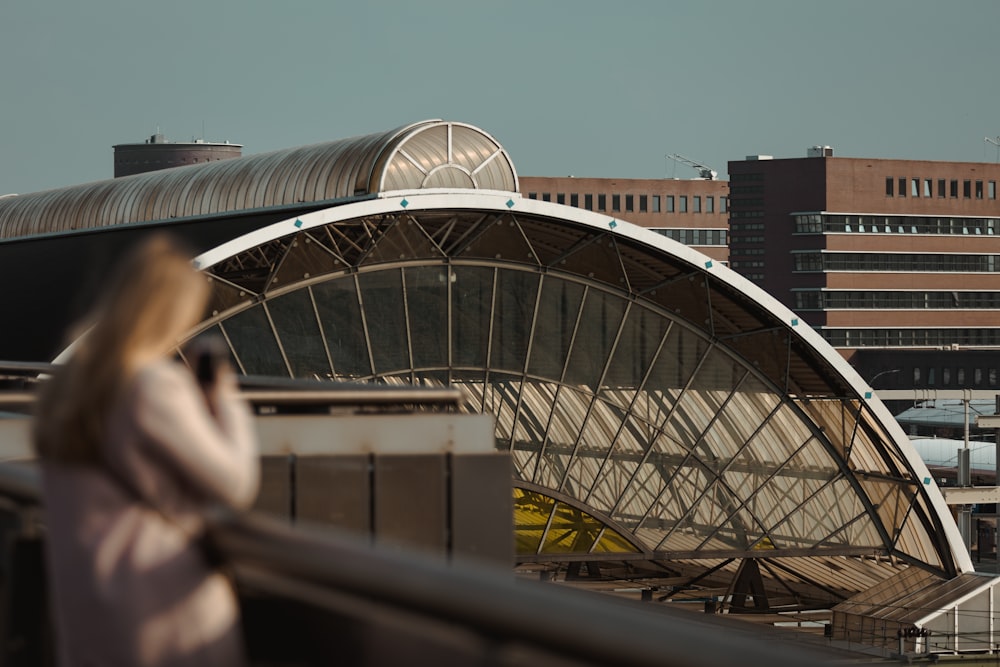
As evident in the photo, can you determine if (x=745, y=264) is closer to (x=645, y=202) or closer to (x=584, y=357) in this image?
(x=645, y=202)

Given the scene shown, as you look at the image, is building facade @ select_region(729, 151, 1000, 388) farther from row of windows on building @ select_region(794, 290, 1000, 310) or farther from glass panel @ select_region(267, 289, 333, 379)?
glass panel @ select_region(267, 289, 333, 379)

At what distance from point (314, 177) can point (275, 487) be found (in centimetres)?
2594

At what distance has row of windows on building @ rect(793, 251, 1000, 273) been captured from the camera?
16175 centimetres

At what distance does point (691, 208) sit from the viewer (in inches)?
7318

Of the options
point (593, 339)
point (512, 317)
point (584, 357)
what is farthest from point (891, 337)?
point (512, 317)

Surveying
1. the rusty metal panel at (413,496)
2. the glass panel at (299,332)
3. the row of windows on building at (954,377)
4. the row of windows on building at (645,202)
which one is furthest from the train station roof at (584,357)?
the row of windows on building at (645,202)

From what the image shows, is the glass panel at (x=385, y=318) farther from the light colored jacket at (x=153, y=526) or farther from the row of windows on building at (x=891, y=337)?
the row of windows on building at (x=891, y=337)

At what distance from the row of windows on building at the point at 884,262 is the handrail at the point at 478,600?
529ft

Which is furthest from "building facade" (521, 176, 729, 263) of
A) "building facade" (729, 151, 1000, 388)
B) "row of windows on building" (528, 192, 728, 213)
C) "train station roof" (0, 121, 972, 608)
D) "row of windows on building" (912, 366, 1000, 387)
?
"train station roof" (0, 121, 972, 608)

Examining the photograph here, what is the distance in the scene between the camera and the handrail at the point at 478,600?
280cm

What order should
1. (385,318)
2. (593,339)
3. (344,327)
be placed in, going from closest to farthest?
(344,327) → (385,318) → (593,339)

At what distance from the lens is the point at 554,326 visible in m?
35.6

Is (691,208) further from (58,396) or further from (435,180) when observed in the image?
(58,396)

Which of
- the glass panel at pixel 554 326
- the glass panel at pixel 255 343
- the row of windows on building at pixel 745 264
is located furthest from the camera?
the row of windows on building at pixel 745 264
